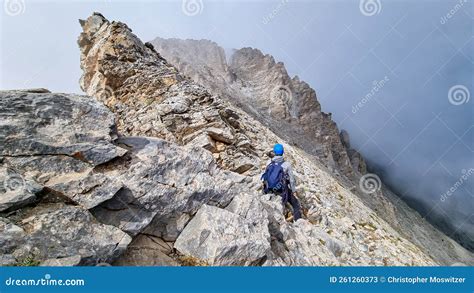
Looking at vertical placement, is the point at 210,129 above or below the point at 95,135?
above

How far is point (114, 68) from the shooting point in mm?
21125

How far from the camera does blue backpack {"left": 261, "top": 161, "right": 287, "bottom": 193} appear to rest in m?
13.0

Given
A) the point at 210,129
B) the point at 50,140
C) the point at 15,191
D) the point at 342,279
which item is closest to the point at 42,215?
the point at 15,191

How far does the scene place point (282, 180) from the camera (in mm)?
12953

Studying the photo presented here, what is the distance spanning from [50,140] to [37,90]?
258 centimetres

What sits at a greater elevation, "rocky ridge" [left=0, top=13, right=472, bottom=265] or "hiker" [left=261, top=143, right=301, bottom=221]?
"hiker" [left=261, top=143, right=301, bottom=221]

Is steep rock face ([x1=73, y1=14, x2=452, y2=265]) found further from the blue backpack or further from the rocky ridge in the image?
the blue backpack

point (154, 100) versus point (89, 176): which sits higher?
point (154, 100)

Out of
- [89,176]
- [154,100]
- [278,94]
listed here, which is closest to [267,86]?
[278,94]

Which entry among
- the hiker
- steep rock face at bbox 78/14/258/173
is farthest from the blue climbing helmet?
steep rock face at bbox 78/14/258/173

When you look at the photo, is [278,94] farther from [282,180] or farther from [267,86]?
[282,180]

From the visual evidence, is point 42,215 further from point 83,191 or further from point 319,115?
point 319,115

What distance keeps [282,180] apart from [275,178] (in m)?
0.29

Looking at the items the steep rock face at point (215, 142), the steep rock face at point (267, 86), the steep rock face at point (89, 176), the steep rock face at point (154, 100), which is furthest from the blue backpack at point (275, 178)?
the steep rock face at point (267, 86)
